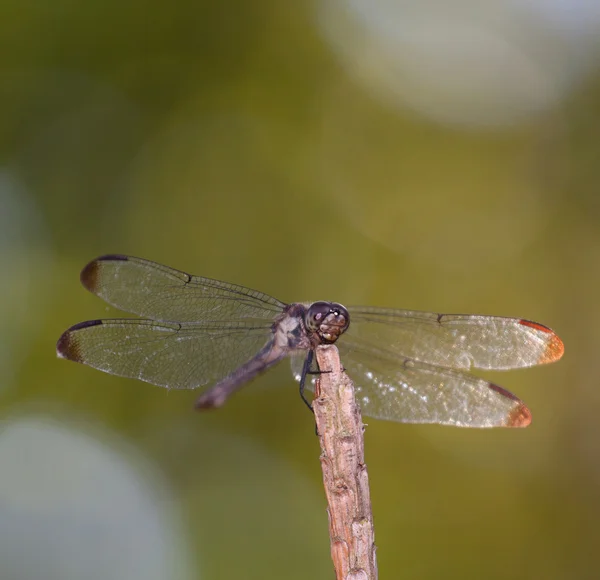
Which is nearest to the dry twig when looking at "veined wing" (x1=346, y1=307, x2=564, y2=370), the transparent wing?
the transparent wing

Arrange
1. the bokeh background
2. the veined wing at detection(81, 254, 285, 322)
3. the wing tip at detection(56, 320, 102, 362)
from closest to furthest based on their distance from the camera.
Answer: the wing tip at detection(56, 320, 102, 362) → the veined wing at detection(81, 254, 285, 322) → the bokeh background

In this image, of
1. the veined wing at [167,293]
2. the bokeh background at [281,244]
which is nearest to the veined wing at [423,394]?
the veined wing at [167,293]

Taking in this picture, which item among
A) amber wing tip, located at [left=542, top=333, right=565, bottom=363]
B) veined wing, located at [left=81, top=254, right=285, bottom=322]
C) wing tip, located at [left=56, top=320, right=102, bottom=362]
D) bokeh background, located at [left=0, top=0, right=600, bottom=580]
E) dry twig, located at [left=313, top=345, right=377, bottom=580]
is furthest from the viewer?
bokeh background, located at [left=0, top=0, right=600, bottom=580]

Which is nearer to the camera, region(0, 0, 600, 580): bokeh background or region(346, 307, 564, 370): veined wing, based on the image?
region(346, 307, 564, 370): veined wing

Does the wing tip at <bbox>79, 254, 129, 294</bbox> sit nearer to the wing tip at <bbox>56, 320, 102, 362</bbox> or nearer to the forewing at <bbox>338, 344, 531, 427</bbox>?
the wing tip at <bbox>56, 320, 102, 362</bbox>

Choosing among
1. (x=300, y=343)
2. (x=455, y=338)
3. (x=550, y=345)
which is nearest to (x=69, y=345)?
(x=300, y=343)

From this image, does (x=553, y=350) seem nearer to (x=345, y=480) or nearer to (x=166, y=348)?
(x=345, y=480)

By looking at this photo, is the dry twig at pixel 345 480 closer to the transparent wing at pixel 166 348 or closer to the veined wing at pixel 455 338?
the transparent wing at pixel 166 348
